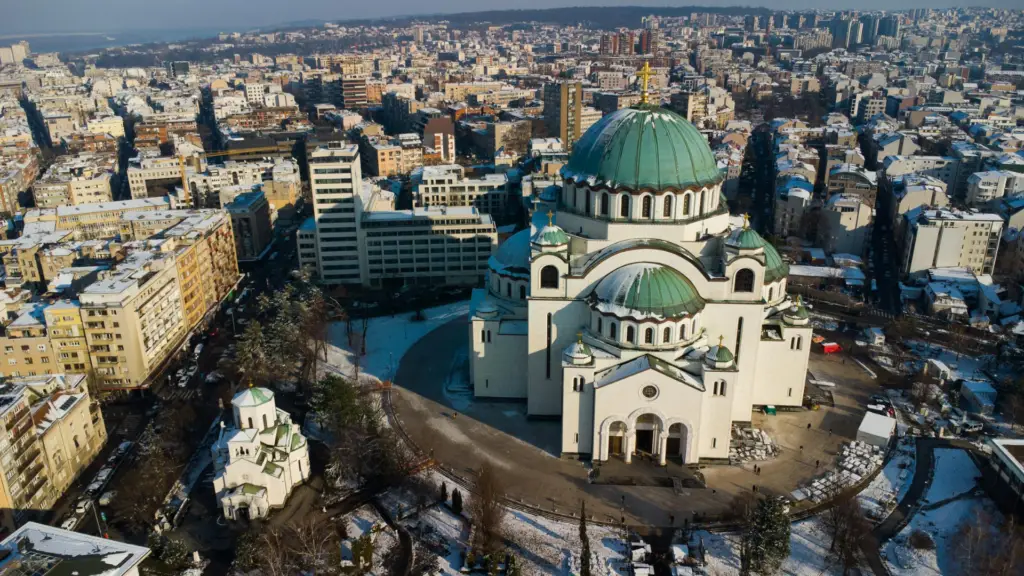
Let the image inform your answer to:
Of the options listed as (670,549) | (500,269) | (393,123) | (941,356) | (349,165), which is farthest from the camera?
(393,123)

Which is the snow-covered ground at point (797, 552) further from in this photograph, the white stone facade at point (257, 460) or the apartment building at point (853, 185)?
the apartment building at point (853, 185)

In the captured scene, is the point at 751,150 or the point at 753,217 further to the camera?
the point at 751,150

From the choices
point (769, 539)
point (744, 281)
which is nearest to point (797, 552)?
point (769, 539)

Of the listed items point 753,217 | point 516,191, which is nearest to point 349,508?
point 516,191

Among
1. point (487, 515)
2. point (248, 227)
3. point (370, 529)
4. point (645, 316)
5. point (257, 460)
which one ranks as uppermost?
point (645, 316)

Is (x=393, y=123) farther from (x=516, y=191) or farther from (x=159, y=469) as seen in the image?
(x=159, y=469)

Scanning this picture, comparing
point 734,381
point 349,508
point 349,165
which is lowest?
point 349,508

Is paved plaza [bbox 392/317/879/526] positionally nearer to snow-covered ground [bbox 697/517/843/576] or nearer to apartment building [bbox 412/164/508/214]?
snow-covered ground [bbox 697/517/843/576]

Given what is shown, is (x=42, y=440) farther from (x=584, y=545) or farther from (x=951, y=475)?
(x=951, y=475)
